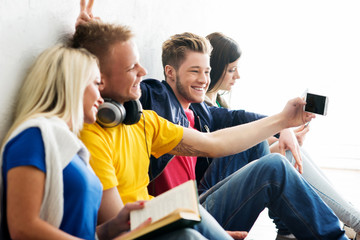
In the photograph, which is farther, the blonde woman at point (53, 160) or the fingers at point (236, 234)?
the fingers at point (236, 234)

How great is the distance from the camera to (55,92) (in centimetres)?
119

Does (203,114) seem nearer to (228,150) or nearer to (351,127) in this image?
(228,150)

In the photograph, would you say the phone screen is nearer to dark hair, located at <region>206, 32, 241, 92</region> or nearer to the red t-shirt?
the red t-shirt

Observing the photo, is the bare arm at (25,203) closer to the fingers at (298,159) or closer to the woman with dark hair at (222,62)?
the fingers at (298,159)

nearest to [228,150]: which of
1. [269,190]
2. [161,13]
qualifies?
[269,190]

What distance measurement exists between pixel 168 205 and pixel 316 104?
39.1 inches

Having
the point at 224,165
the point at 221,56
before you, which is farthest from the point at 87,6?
the point at 221,56

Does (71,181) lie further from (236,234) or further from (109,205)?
(236,234)

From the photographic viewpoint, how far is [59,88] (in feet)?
3.86

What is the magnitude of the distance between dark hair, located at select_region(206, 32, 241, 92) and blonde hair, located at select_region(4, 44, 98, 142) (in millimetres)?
1540

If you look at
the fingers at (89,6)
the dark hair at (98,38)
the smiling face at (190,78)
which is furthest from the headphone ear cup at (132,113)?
the smiling face at (190,78)

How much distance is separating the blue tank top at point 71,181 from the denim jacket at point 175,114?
696 millimetres

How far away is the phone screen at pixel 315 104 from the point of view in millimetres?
1932

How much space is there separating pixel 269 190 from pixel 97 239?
74 centimetres
